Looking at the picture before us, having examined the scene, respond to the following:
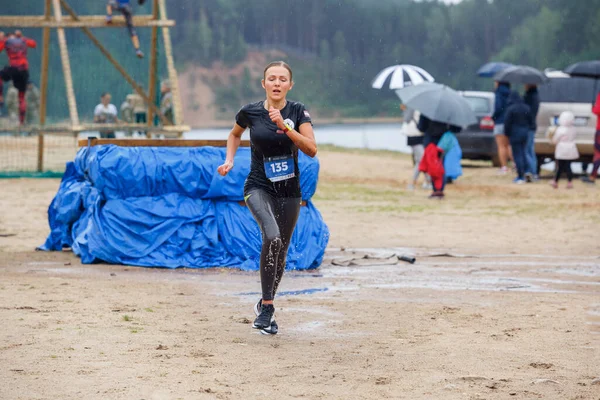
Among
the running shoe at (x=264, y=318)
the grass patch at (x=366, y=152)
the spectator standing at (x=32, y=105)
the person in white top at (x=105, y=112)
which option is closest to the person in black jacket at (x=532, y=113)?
the person in white top at (x=105, y=112)

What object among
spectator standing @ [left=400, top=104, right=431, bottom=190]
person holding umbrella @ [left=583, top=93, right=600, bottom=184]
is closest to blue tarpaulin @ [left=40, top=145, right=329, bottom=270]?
spectator standing @ [left=400, top=104, right=431, bottom=190]

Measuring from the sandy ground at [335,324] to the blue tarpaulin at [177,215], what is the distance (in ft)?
1.07

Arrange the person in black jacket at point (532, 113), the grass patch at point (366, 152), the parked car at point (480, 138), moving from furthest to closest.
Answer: the grass patch at point (366, 152) → the parked car at point (480, 138) → the person in black jacket at point (532, 113)

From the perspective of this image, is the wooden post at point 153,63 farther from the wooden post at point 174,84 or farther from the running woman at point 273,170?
the running woman at point 273,170

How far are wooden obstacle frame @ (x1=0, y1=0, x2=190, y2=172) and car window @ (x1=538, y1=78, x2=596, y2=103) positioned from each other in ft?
25.7

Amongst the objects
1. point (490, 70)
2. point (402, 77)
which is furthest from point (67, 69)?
point (490, 70)

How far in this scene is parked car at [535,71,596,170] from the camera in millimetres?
21797

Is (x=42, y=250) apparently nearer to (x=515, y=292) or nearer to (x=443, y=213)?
(x=515, y=292)

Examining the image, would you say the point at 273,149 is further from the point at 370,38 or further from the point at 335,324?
the point at 370,38

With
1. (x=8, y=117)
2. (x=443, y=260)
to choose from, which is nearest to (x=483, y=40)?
(x=8, y=117)

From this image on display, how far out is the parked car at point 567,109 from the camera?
2180 centimetres

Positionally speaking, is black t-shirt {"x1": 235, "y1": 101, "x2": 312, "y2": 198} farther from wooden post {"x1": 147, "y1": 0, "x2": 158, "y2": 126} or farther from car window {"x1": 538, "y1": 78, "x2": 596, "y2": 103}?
car window {"x1": 538, "y1": 78, "x2": 596, "y2": 103}

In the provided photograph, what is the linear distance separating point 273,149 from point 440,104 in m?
11.2

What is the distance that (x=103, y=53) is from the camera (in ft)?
69.6
